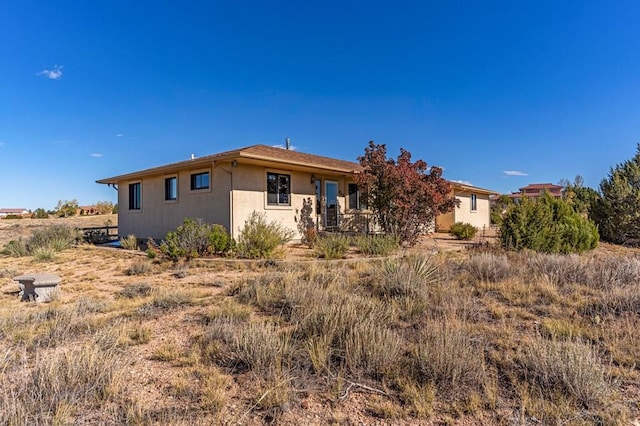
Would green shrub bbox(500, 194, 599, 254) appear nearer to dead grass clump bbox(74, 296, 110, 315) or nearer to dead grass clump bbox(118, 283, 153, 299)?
dead grass clump bbox(118, 283, 153, 299)

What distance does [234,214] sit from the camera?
12.3 m

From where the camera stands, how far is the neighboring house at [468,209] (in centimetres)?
2161

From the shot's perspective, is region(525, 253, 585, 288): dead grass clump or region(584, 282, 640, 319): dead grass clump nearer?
region(584, 282, 640, 319): dead grass clump

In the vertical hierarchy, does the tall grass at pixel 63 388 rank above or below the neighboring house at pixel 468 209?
below

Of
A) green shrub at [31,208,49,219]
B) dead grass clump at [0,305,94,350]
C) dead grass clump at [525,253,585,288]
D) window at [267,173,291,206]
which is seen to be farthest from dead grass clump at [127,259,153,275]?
green shrub at [31,208,49,219]

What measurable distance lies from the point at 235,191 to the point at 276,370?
9742mm

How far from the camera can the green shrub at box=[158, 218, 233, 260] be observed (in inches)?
415

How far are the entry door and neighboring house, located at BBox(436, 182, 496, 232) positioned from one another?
25.9 feet

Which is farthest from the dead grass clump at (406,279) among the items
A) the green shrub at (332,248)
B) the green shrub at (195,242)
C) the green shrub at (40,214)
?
the green shrub at (40,214)

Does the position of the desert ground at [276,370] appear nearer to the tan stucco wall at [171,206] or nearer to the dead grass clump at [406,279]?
the dead grass clump at [406,279]

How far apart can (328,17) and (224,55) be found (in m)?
5.72

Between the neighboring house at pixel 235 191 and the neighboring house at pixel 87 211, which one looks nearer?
the neighboring house at pixel 235 191

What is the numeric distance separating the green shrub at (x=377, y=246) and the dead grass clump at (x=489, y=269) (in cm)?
336

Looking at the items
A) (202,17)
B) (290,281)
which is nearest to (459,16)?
(202,17)
